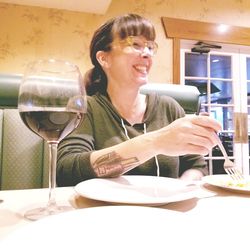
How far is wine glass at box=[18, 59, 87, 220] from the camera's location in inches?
19.6

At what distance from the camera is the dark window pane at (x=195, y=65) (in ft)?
10.8

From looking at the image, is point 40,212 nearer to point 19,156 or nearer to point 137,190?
point 137,190

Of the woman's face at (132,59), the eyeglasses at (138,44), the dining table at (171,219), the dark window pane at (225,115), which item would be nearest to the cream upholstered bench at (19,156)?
the woman's face at (132,59)

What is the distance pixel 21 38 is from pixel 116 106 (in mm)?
1848

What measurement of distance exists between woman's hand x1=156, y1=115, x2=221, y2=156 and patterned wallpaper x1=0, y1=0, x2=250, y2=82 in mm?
2255

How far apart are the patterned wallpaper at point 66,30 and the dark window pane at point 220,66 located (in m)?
0.44

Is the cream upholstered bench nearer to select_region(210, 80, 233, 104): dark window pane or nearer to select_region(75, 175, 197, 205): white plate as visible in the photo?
select_region(75, 175, 197, 205): white plate

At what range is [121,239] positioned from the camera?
1.09ft

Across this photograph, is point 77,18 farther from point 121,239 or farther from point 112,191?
point 121,239

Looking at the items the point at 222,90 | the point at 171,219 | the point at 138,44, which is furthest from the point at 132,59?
the point at 222,90

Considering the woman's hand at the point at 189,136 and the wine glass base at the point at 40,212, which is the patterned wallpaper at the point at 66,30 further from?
the wine glass base at the point at 40,212

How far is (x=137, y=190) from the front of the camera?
62 cm

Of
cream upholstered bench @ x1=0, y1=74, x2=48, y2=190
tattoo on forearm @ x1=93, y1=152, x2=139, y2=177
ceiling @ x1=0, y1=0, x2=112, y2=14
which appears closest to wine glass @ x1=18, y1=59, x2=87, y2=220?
tattoo on forearm @ x1=93, y1=152, x2=139, y2=177

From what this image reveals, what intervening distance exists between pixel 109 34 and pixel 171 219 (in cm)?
106
